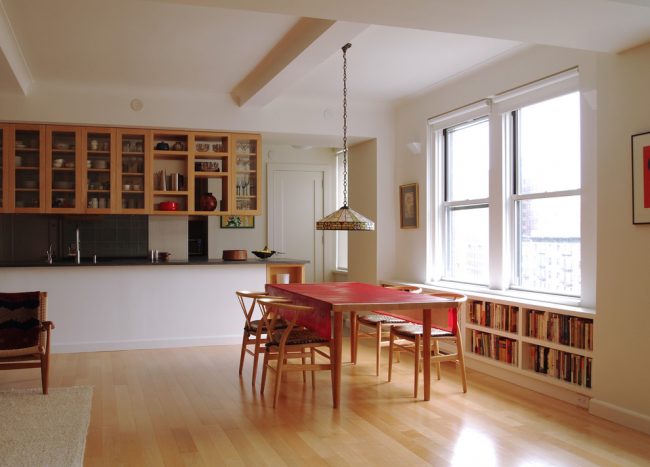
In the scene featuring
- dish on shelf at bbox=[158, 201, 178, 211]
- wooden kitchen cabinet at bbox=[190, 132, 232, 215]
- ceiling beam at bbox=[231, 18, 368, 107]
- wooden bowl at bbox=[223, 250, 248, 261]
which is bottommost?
wooden bowl at bbox=[223, 250, 248, 261]

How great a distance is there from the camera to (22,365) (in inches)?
182

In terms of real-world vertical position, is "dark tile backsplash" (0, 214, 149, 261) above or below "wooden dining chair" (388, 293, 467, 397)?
above

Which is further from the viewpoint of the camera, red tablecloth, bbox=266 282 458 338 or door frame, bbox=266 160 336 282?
door frame, bbox=266 160 336 282

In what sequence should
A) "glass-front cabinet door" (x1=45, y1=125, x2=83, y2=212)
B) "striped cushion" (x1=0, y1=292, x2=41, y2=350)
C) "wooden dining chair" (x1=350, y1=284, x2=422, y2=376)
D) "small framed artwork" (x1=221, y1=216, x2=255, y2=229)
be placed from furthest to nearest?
"small framed artwork" (x1=221, y1=216, x2=255, y2=229) < "glass-front cabinet door" (x1=45, y1=125, x2=83, y2=212) < "wooden dining chair" (x1=350, y1=284, x2=422, y2=376) < "striped cushion" (x1=0, y1=292, x2=41, y2=350)

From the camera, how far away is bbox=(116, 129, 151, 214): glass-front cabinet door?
6.78 metres

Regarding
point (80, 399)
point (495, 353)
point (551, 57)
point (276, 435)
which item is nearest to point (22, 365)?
point (80, 399)

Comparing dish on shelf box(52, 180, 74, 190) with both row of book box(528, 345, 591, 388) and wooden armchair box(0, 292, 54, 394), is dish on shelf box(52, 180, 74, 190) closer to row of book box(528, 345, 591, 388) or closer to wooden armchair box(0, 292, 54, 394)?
wooden armchair box(0, 292, 54, 394)

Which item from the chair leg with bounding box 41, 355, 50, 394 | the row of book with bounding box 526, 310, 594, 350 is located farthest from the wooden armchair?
the row of book with bounding box 526, 310, 594, 350

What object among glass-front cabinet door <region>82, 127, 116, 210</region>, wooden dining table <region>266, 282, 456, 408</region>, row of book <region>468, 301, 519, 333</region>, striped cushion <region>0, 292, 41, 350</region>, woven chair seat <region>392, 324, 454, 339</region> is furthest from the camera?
glass-front cabinet door <region>82, 127, 116, 210</region>

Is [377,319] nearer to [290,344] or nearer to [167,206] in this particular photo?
[290,344]

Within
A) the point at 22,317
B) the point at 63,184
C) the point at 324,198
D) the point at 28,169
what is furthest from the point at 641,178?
the point at 324,198

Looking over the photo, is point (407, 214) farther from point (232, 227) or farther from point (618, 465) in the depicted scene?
point (618, 465)

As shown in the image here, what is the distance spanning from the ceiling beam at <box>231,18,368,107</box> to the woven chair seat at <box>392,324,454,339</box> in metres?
2.19

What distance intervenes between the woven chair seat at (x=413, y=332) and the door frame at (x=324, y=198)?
15.9ft
